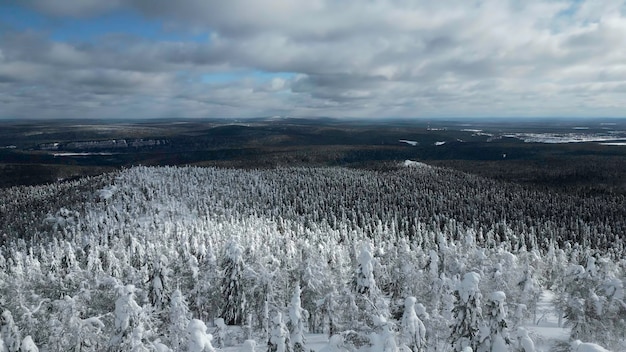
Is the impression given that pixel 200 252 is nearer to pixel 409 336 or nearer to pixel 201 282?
pixel 201 282

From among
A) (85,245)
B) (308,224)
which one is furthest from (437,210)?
(85,245)

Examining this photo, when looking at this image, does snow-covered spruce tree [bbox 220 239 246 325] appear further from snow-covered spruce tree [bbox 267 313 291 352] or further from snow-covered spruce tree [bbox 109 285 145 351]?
snow-covered spruce tree [bbox 109 285 145 351]

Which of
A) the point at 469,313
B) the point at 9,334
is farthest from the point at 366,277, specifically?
the point at 9,334

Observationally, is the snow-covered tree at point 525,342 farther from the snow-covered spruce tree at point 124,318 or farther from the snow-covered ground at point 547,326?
the snow-covered spruce tree at point 124,318

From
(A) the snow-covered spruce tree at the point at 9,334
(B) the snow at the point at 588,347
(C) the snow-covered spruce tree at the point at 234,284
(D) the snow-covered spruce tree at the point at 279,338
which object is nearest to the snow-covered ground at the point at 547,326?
(B) the snow at the point at 588,347

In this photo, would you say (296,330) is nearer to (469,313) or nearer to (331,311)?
(469,313)

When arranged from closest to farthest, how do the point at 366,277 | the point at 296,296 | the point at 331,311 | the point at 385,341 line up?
the point at 385,341 < the point at 296,296 < the point at 366,277 < the point at 331,311

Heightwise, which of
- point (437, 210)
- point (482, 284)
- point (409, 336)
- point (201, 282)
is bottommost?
point (437, 210)
